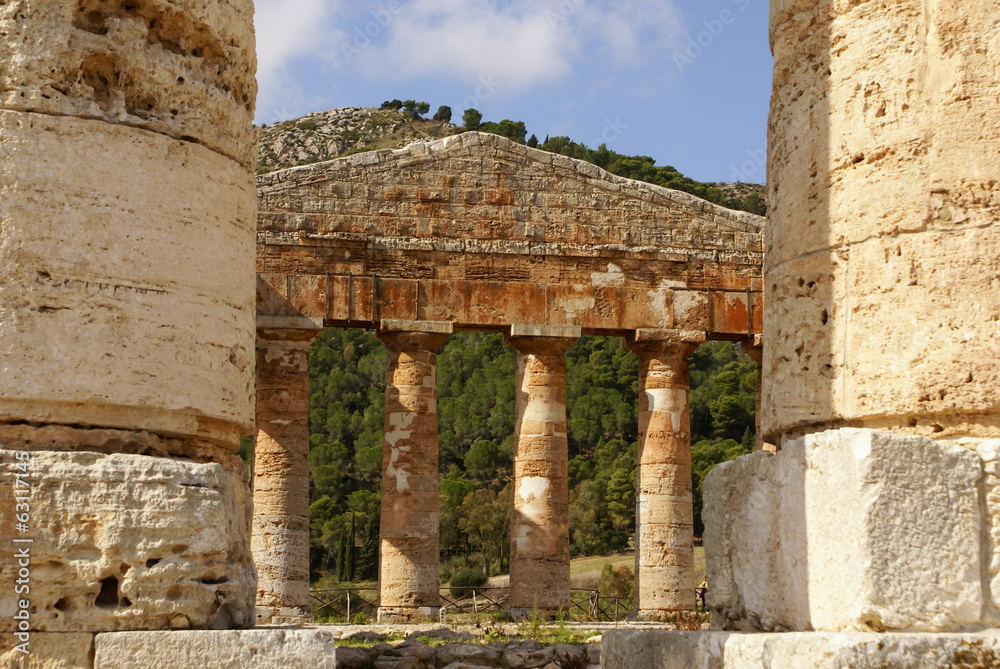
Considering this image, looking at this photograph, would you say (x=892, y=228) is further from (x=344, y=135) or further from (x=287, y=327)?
(x=344, y=135)

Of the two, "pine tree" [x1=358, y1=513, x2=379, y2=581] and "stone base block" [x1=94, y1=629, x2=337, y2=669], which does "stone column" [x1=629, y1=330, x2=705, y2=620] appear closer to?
"stone base block" [x1=94, y1=629, x2=337, y2=669]

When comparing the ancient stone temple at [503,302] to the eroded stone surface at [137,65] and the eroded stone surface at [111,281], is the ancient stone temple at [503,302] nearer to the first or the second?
the eroded stone surface at [137,65]

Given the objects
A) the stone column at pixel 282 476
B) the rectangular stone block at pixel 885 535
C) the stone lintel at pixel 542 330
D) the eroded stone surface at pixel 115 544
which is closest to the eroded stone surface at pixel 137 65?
the eroded stone surface at pixel 115 544

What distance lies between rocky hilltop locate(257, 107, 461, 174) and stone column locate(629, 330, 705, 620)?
128 ft

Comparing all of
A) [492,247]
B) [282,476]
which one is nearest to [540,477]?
[492,247]

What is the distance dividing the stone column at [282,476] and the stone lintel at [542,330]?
3030 mm

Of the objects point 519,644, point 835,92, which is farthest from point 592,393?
point 835,92

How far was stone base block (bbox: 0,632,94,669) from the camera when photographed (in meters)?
4.51

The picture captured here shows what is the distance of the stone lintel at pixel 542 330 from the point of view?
1830 centimetres

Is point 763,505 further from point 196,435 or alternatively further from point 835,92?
point 196,435

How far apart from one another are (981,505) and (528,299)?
46.7 ft

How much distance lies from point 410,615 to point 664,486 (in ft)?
14.7

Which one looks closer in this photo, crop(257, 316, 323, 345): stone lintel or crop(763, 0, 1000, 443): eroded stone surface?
crop(763, 0, 1000, 443): eroded stone surface

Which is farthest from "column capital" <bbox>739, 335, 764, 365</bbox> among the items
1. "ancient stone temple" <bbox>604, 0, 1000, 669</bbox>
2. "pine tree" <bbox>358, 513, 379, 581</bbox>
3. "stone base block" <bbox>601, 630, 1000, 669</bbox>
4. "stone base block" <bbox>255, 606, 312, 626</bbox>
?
"pine tree" <bbox>358, 513, 379, 581</bbox>
